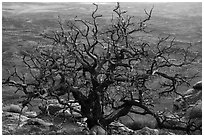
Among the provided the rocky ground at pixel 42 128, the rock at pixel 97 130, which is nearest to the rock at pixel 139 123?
the rocky ground at pixel 42 128

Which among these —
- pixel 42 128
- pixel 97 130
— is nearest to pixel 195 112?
pixel 97 130

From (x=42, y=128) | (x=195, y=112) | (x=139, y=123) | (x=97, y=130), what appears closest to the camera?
(x=97, y=130)

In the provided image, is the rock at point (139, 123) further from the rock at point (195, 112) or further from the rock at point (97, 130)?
the rock at point (97, 130)

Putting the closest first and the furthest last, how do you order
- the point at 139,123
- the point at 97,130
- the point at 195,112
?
1. the point at 97,130
2. the point at 139,123
3. the point at 195,112

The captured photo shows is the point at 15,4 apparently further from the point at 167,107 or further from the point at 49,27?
the point at 167,107

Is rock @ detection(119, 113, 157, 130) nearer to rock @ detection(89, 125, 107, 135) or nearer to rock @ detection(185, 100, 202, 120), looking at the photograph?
rock @ detection(185, 100, 202, 120)

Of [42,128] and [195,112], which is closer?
[42,128]

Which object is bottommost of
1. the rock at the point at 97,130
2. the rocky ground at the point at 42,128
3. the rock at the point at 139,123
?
the rock at the point at 139,123

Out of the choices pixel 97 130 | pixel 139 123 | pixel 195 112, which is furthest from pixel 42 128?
pixel 195 112

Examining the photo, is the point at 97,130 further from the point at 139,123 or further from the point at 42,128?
the point at 139,123

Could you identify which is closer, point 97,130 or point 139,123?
point 97,130

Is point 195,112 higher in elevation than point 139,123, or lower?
higher

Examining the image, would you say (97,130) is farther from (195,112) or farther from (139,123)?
(195,112)

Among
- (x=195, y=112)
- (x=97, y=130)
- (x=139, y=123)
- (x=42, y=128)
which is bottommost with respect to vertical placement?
(x=139, y=123)
